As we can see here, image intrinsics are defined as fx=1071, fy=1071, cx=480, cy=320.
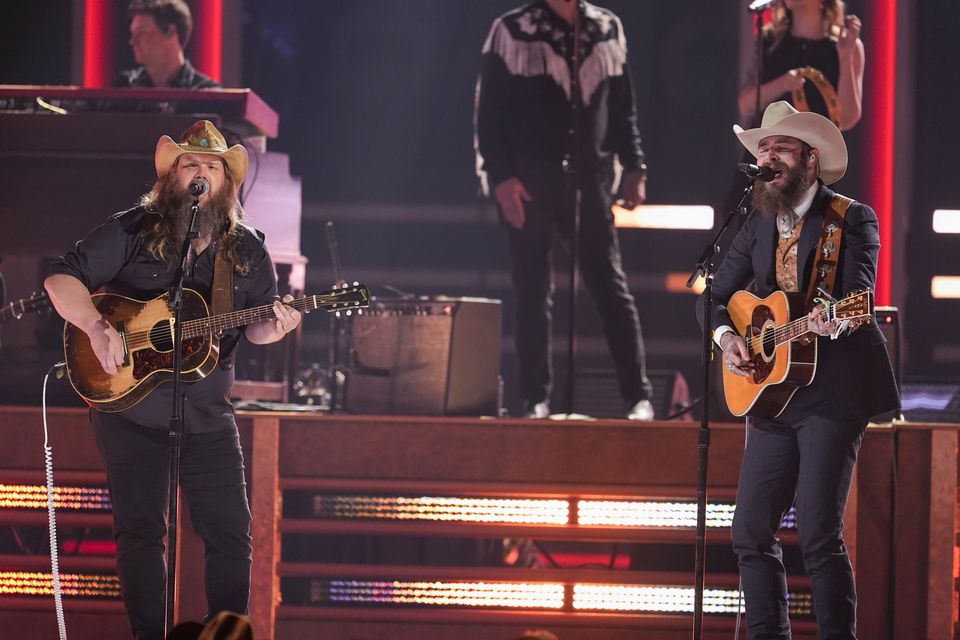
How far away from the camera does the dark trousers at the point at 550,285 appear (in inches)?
226

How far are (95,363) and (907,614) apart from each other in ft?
11.8

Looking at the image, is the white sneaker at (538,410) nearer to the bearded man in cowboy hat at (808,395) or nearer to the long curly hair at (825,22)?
the bearded man in cowboy hat at (808,395)

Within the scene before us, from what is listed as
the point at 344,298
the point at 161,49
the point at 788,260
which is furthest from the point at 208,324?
the point at 161,49

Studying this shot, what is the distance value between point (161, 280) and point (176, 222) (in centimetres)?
23

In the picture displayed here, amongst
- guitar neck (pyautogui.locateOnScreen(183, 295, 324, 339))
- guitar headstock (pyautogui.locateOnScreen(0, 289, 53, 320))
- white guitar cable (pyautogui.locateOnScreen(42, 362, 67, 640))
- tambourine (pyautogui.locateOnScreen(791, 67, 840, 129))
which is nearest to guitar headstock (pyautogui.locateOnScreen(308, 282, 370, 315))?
guitar neck (pyautogui.locateOnScreen(183, 295, 324, 339))

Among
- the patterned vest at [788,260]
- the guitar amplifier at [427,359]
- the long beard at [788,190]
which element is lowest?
the guitar amplifier at [427,359]

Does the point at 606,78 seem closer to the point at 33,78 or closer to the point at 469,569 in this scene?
the point at 469,569

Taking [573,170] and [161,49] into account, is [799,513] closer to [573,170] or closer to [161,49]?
[573,170]

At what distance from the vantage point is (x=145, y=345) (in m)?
4.04

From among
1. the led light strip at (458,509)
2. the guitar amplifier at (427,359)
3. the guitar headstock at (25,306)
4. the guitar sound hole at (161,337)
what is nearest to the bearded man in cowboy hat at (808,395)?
the led light strip at (458,509)

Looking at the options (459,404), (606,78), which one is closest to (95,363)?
(459,404)

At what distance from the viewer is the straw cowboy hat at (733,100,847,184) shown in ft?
13.3

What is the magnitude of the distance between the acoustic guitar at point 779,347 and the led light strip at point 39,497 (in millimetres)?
2953

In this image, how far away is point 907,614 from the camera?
472cm
